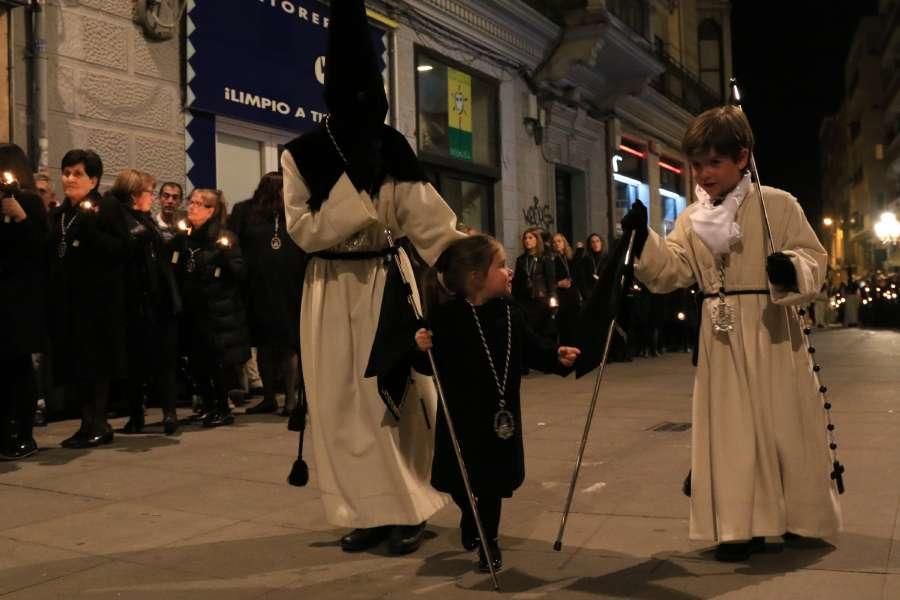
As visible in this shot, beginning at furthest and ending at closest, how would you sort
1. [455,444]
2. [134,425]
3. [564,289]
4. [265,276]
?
[564,289] → [265,276] → [134,425] → [455,444]

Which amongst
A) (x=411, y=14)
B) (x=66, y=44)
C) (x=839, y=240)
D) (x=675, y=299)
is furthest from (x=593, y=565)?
(x=839, y=240)

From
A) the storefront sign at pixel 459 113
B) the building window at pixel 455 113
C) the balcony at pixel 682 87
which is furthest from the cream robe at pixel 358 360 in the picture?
the balcony at pixel 682 87

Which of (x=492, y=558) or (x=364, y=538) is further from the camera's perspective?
(x=364, y=538)

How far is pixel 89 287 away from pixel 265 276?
1.88m

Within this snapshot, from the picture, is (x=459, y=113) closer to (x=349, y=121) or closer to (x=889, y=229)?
(x=349, y=121)

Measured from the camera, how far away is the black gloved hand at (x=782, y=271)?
12.2 ft

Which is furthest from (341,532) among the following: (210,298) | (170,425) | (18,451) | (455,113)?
(455,113)

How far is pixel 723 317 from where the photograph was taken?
398 cm

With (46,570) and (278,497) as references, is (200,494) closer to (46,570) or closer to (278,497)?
(278,497)

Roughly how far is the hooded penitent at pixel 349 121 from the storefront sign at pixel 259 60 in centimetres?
508

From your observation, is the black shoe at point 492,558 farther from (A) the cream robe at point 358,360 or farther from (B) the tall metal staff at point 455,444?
(A) the cream robe at point 358,360

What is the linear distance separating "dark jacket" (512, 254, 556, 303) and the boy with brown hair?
26.5ft

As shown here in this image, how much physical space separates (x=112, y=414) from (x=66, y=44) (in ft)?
9.85

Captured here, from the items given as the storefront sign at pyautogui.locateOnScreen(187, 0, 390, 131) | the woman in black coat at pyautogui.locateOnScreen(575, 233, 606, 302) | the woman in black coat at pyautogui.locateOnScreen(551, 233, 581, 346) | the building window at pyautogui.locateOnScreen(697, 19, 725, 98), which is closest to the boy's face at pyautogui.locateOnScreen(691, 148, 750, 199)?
the storefront sign at pyautogui.locateOnScreen(187, 0, 390, 131)
